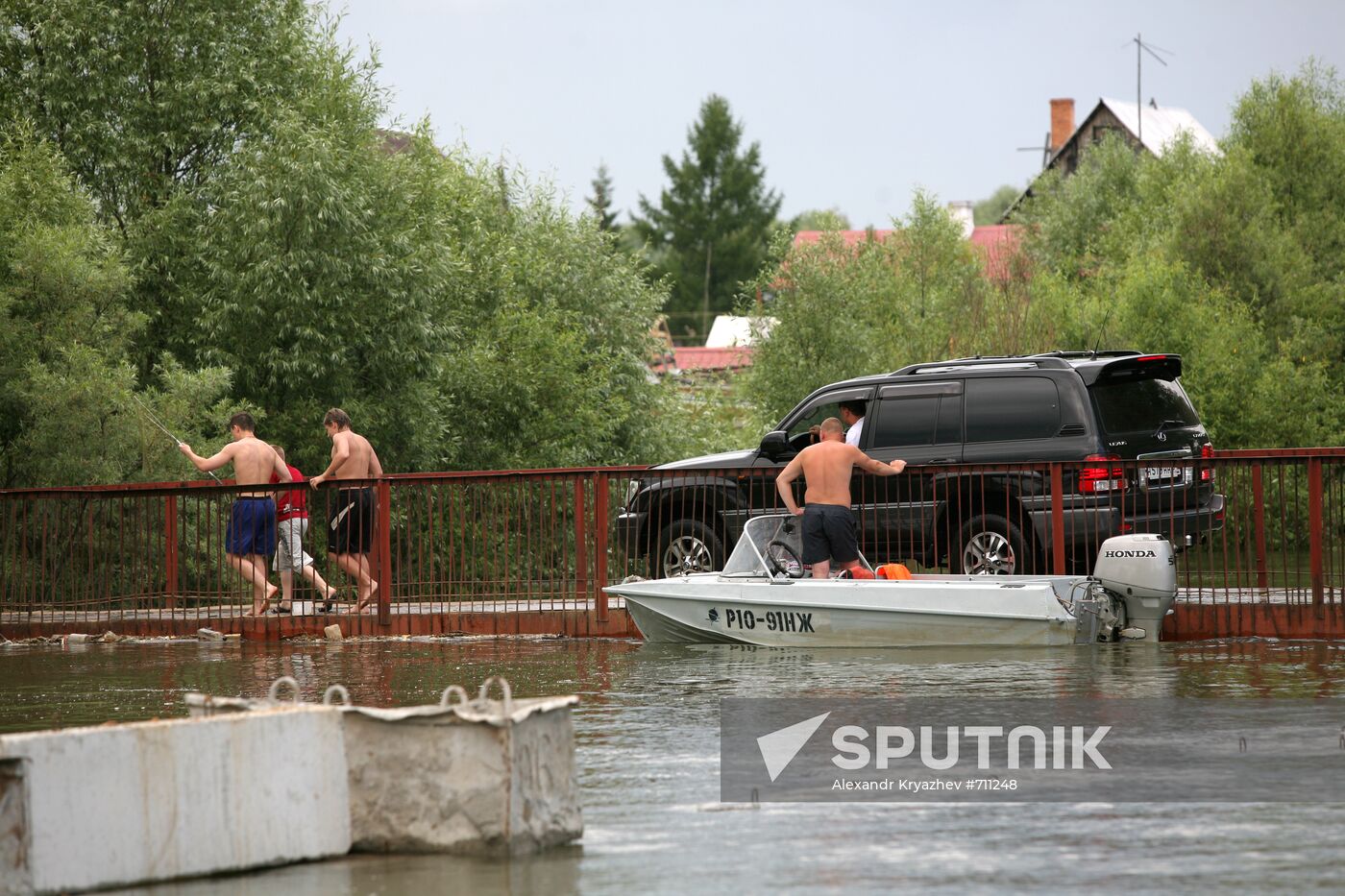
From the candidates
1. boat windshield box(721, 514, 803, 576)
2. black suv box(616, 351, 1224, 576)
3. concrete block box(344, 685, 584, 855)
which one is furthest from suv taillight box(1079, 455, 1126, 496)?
concrete block box(344, 685, 584, 855)

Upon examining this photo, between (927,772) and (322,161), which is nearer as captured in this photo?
(927,772)

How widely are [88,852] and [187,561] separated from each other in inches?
521

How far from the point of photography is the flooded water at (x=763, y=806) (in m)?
6.25

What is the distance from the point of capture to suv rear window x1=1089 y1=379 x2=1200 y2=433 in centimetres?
1614

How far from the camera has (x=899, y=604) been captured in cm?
1372

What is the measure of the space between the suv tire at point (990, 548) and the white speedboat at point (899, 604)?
1.11 metres

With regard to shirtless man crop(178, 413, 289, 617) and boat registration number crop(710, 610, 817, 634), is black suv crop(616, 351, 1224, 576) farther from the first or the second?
shirtless man crop(178, 413, 289, 617)

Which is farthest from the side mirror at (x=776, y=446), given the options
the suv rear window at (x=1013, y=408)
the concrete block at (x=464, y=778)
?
the concrete block at (x=464, y=778)

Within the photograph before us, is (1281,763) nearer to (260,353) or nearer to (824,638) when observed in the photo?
(824,638)

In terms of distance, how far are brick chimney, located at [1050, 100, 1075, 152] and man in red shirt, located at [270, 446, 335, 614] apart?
84730 mm

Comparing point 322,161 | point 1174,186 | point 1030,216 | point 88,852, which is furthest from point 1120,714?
point 1030,216

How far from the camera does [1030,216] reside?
242 ft

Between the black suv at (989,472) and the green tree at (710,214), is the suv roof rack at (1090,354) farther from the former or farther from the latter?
the green tree at (710,214)

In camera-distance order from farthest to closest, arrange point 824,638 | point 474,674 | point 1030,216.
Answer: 1. point 1030,216
2. point 824,638
3. point 474,674
